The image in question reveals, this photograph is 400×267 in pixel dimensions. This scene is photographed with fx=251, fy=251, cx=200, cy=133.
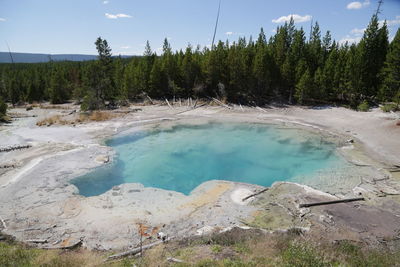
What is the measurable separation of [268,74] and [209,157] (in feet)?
76.2

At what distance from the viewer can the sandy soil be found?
1129 cm

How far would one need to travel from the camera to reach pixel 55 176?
16594 mm

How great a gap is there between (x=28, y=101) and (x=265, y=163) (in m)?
53.9

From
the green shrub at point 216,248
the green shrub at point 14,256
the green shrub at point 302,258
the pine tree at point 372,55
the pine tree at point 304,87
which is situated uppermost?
the pine tree at point 372,55

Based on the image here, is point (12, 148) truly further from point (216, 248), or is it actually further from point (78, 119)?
point (216, 248)

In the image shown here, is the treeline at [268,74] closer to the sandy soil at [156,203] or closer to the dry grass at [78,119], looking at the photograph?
the dry grass at [78,119]

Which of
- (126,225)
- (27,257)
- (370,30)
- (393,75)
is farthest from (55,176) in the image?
(370,30)

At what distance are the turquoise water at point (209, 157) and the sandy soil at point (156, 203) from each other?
146 centimetres

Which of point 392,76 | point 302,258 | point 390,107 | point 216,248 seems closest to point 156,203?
point 216,248

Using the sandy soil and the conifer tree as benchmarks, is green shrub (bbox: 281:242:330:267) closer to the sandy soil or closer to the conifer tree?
the sandy soil

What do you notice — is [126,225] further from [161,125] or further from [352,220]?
[161,125]

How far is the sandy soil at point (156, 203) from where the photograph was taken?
11.3m

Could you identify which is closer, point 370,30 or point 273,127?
point 273,127

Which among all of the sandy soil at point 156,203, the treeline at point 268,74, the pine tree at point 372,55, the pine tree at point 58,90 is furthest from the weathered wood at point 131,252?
the pine tree at point 58,90
